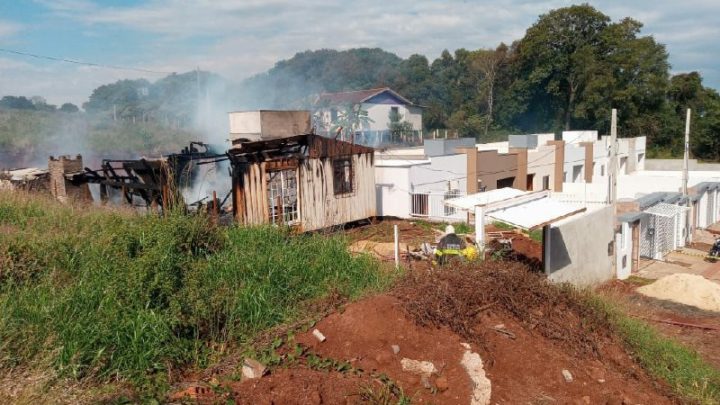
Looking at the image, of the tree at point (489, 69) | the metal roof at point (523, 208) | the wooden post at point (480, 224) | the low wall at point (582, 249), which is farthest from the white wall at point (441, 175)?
the tree at point (489, 69)

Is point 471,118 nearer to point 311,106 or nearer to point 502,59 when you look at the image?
point 502,59

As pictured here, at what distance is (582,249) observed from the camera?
14.6m

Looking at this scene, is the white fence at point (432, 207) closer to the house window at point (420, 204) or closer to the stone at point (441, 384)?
the house window at point (420, 204)

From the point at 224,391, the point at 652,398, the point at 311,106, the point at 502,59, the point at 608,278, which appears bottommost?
the point at 608,278

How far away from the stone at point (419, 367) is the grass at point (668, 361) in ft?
11.5

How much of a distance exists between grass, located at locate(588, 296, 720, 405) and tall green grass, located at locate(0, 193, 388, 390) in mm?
3588

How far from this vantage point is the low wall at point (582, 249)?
12977 mm

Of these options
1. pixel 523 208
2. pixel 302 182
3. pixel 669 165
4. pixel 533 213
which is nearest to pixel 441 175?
pixel 302 182

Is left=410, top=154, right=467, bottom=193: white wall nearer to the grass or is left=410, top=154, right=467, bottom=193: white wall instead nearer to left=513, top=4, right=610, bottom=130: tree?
the grass

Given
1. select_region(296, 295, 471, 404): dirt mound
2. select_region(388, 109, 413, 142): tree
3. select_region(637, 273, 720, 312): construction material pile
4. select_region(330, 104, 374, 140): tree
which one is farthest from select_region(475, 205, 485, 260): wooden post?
select_region(388, 109, 413, 142): tree

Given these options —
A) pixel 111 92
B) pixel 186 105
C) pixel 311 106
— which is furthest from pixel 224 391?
pixel 111 92

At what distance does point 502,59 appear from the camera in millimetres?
54281

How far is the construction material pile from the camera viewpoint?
561 inches

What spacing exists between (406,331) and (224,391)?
80.0 inches
